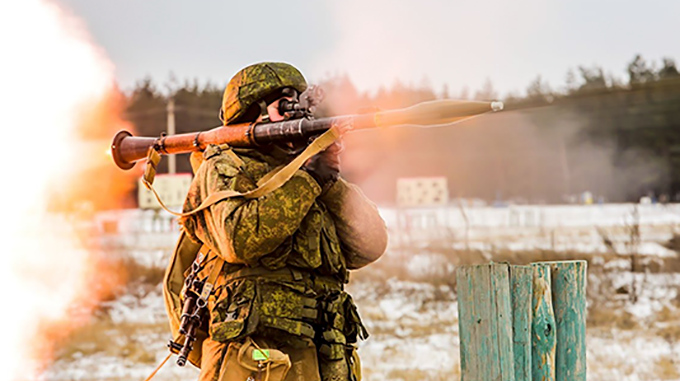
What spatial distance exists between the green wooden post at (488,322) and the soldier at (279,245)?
0.67 metres

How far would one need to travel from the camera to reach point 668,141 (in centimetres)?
1555

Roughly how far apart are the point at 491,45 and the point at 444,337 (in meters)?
5.68

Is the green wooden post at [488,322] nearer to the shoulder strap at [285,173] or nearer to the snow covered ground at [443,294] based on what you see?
the shoulder strap at [285,173]

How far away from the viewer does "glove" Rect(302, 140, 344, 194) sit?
13.1 ft

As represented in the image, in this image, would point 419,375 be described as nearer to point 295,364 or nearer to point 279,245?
point 295,364

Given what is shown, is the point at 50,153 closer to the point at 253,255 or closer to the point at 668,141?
the point at 253,255

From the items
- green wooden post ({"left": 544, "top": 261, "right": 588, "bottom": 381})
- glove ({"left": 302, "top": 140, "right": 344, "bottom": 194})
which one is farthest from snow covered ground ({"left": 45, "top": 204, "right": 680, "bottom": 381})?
glove ({"left": 302, "top": 140, "right": 344, "bottom": 194})

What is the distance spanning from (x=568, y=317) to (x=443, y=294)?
9.00 meters

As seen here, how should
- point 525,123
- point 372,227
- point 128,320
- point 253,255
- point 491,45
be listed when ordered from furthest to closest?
1. point 525,123
2. point 491,45
3. point 128,320
4. point 372,227
5. point 253,255

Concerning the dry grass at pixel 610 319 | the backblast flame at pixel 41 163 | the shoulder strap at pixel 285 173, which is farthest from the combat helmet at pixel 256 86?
the dry grass at pixel 610 319

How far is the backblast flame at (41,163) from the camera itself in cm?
1080

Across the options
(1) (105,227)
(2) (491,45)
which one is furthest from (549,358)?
(1) (105,227)

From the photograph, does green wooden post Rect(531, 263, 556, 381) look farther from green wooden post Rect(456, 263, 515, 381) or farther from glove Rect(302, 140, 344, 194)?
glove Rect(302, 140, 344, 194)

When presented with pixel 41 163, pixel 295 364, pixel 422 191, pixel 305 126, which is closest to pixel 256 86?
pixel 305 126
